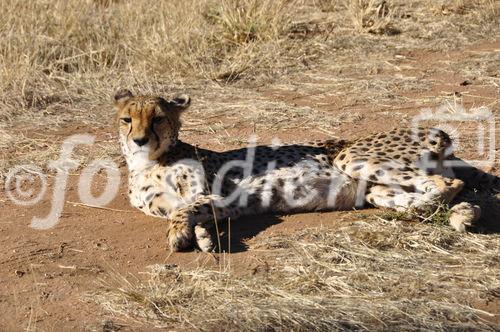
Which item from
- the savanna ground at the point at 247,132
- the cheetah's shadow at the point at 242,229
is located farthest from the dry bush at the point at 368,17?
the cheetah's shadow at the point at 242,229

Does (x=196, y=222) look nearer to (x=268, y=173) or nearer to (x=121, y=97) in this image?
(x=268, y=173)

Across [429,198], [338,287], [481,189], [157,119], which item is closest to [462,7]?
[481,189]

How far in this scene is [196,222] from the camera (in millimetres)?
5820

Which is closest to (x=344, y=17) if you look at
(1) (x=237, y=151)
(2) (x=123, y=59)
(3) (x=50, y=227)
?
(2) (x=123, y=59)

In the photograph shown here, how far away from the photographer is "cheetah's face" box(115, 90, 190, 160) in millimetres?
6148

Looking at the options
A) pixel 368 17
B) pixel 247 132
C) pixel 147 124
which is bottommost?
pixel 247 132

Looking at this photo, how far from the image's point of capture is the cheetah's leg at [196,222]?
558 cm

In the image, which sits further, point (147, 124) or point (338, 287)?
point (147, 124)

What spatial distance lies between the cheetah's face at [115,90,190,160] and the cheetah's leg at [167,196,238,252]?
0.50 m

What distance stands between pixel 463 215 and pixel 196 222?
5.40ft

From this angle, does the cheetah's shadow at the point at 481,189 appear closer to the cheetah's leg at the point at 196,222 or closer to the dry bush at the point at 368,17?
the cheetah's leg at the point at 196,222

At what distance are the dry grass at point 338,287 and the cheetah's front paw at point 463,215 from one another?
0.08 m

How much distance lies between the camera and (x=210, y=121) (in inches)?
328

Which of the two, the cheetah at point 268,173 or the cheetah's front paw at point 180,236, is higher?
the cheetah at point 268,173
